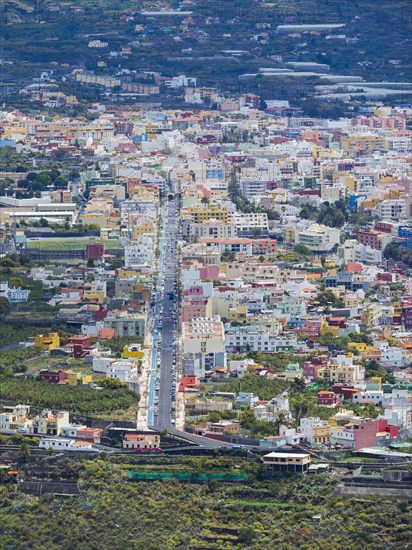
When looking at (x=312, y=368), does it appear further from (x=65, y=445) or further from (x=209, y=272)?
(x=209, y=272)

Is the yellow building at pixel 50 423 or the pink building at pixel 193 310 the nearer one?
the yellow building at pixel 50 423

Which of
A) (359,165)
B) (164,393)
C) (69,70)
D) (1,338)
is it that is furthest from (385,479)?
(69,70)

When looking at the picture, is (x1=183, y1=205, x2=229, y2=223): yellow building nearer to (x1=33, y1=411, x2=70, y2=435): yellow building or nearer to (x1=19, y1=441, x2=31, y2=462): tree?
(x1=33, y1=411, x2=70, y2=435): yellow building

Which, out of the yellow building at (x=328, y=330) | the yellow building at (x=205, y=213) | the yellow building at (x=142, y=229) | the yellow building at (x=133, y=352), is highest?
the yellow building at (x=133, y=352)

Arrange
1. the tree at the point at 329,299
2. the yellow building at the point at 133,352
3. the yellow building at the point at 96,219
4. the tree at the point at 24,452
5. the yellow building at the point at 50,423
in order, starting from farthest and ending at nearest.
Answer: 1. the yellow building at the point at 96,219
2. the tree at the point at 329,299
3. the yellow building at the point at 133,352
4. the yellow building at the point at 50,423
5. the tree at the point at 24,452

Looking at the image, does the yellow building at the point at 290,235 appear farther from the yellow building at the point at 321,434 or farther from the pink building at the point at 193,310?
the yellow building at the point at 321,434

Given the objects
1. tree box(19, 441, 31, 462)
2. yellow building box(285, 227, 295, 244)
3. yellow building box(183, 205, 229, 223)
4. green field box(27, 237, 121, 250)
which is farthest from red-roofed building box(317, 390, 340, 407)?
yellow building box(183, 205, 229, 223)

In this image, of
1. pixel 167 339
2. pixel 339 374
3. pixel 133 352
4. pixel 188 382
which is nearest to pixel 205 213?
pixel 167 339

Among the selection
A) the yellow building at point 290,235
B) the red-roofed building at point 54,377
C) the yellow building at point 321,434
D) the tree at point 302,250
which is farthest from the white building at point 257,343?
the yellow building at point 290,235
